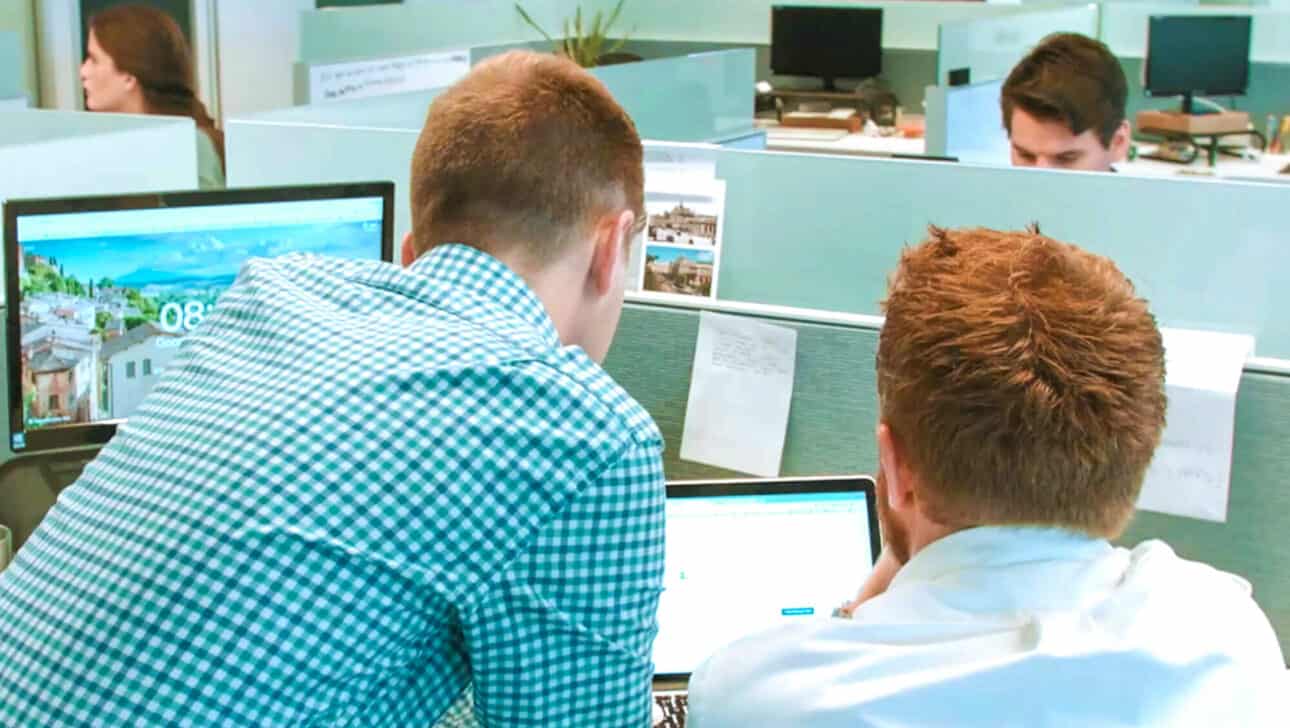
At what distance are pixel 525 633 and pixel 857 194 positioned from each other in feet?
4.81

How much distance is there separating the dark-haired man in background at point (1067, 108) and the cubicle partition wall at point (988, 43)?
159 centimetres

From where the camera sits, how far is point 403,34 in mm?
5402

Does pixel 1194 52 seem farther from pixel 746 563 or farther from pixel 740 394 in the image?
pixel 746 563

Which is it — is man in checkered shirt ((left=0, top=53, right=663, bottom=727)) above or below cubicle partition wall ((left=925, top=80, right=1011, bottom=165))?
below

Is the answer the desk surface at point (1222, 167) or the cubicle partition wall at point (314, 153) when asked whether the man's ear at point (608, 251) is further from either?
the desk surface at point (1222, 167)

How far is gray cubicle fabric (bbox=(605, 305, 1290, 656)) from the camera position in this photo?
151 centimetres

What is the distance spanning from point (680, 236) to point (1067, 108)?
0.91 m

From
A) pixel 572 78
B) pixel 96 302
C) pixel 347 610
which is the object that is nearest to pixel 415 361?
pixel 347 610

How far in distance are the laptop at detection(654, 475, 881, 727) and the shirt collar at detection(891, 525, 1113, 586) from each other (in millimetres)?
583

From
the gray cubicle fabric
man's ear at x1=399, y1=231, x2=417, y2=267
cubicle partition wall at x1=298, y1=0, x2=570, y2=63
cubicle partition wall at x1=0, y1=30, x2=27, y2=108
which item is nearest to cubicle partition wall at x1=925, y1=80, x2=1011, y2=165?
cubicle partition wall at x1=298, y1=0, x2=570, y2=63

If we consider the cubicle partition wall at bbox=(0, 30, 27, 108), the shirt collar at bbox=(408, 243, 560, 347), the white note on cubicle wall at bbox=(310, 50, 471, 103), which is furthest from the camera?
the cubicle partition wall at bbox=(0, 30, 27, 108)

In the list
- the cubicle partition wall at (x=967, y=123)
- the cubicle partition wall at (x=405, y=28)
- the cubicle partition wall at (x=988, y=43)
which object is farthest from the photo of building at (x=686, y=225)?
the cubicle partition wall at (x=405, y=28)

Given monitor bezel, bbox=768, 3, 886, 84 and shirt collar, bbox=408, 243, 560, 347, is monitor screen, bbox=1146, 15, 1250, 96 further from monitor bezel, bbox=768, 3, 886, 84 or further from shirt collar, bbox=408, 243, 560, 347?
shirt collar, bbox=408, 243, 560, 347

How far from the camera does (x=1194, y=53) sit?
216 inches
